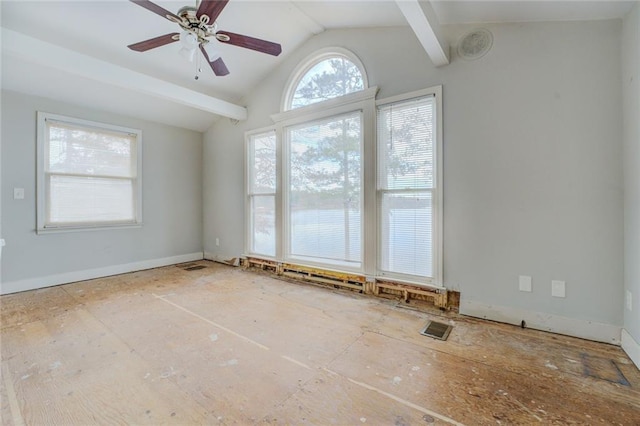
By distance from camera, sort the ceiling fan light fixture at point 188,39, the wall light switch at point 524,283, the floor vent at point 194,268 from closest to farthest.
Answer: the ceiling fan light fixture at point 188,39, the wall light switch at point 524,283, the floor vent at point 194,268

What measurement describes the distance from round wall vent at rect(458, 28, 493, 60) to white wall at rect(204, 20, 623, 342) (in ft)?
0.23

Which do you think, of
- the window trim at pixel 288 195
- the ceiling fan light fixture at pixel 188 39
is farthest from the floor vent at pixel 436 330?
the ceiling fan light fixture at pixel 188 39

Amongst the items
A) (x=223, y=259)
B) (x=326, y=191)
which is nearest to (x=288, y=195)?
(x=326, y=191)

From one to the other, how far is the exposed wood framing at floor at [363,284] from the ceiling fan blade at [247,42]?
2698 mm

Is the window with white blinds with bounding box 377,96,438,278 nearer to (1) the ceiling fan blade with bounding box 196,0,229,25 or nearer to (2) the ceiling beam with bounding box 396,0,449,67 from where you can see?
(2) the ceiling beam with bounding box 396,0,449,67

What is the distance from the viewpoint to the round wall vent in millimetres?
2596

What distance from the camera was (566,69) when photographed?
2.28 metres

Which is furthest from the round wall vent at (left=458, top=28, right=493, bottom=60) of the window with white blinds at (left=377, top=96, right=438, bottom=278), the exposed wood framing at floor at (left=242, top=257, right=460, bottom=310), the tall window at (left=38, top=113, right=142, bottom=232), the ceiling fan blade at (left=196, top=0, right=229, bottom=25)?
the tall window at (left=38, top=113, right=142, bottom=232)

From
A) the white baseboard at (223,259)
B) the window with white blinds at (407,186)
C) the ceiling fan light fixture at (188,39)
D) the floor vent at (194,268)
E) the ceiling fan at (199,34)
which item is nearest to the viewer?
the ceiling fan at (199,34)

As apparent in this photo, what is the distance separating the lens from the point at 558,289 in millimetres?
2336

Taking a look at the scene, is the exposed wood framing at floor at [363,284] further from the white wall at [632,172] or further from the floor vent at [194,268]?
the white wall at [632,172]

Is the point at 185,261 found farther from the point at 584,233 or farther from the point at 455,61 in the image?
the point at 584,233

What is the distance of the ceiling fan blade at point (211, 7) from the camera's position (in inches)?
75.6

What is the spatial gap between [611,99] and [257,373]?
3420mm
